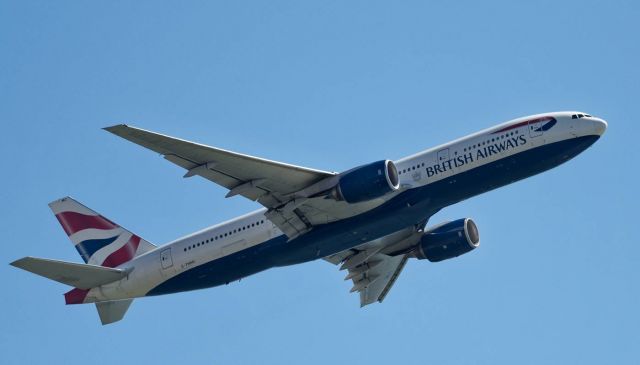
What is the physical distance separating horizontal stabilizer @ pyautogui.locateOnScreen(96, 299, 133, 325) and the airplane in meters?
0.05

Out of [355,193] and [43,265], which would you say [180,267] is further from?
[355,193]

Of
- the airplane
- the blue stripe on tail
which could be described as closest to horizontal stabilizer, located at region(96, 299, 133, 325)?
the airplane

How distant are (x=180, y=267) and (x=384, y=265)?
11795 millimetres

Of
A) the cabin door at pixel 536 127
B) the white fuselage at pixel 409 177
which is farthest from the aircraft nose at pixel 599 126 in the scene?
the cabin door at pixel 536 127

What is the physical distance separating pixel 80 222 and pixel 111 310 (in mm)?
5851

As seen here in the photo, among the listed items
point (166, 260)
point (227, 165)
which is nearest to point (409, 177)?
point (227, 165)

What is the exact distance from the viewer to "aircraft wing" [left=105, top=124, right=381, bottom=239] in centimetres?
4588

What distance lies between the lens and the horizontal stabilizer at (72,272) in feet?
161

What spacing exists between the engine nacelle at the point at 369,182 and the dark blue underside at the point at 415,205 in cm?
192

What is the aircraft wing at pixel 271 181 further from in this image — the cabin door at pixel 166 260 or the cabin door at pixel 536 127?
the cabin door at pixel 536 127

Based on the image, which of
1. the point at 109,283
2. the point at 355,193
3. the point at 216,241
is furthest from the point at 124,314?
the point at 355,193

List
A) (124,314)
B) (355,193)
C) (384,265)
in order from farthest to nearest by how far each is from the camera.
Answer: (384,265) → (124,314) → (355,193)

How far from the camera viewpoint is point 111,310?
5475 cm

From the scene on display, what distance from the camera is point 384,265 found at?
194 ft
